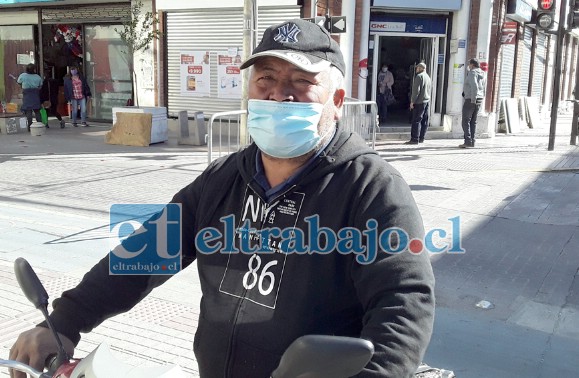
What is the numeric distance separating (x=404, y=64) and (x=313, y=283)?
1807 cm

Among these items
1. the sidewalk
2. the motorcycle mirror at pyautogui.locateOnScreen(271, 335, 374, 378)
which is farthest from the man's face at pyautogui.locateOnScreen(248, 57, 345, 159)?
the sidewalk

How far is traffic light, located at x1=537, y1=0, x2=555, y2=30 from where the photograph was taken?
14.1m

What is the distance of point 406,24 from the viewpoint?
16062 mm

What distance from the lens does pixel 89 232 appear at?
6996mm

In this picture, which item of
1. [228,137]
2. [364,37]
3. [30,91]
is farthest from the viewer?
[30,91]

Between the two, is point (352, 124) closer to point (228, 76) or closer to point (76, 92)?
point (228, 76)

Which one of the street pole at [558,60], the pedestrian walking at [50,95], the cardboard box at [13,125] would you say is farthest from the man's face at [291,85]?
the pedestrian walking at [50,95]

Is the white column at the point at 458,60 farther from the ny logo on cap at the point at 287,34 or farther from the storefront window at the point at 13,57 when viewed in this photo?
the ny logo on cap at the point at 287,34

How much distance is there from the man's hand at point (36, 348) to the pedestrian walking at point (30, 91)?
54.8ft

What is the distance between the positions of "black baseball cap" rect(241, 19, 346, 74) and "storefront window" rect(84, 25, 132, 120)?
1795 centimetres

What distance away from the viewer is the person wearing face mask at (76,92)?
17875 millimetres

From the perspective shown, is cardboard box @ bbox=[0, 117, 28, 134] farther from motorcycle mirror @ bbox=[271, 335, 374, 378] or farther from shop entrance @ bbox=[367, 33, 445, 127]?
motorcycle mirror @ bbox=[271, 335, 374, 378]

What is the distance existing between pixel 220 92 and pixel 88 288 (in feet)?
48.7

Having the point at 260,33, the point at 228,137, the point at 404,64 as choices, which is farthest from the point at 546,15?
the point at 228,137
